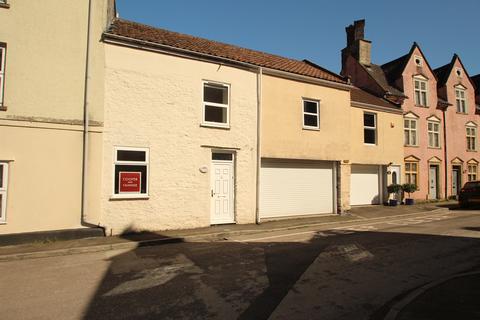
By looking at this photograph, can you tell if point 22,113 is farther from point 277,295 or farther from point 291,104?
point 291,104

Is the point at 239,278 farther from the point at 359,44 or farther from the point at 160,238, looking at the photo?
the point at 359,44

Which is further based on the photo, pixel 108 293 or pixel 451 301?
pixel 108 293

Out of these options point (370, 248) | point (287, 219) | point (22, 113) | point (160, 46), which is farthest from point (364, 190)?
point (22, 113)

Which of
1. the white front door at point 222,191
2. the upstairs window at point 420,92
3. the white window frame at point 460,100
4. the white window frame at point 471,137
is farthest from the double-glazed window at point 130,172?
the white window frame at point 471,137

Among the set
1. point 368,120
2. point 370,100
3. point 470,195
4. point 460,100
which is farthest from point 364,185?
point 460,100

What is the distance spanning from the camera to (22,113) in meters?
9.54

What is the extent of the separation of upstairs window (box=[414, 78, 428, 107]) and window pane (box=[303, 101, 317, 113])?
11.9m

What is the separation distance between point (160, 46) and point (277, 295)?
923cm

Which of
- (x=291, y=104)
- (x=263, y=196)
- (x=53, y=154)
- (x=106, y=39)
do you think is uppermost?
(x=106, y=39)

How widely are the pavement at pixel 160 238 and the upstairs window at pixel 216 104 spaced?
3890 mm

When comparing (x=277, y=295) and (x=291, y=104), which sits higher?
(x=291, y=104)

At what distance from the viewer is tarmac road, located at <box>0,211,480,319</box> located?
4.87 metres

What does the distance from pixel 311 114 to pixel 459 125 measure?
16.7m

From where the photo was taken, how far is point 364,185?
63.9ft
